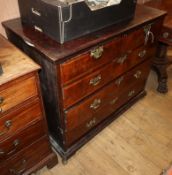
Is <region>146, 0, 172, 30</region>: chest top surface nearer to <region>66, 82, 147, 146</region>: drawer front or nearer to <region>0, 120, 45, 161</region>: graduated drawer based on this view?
<region>66, 82, 147, 146</region>: drawer front

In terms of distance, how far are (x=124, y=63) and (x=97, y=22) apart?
1.30ft

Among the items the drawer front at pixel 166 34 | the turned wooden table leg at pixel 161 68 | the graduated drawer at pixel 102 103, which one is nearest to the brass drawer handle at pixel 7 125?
the graduated drawer at pixel 102 103

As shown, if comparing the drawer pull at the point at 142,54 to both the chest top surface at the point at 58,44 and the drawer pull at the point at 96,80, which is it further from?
the drawer pull at the point at 96,80

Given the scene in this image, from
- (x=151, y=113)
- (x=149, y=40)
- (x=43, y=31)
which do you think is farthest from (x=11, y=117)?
(x=151, y=113)

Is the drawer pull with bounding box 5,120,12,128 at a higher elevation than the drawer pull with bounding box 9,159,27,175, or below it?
higher

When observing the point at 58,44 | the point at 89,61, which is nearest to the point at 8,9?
the point at 58,44

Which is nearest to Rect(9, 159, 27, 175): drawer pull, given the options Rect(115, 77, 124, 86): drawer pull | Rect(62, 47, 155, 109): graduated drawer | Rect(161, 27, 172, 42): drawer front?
Rect(62, 47, 155, 109): graduated drawer

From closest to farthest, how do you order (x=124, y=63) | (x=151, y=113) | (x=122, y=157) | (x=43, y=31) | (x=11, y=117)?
(x=11, y=117), (x=43, y=31), (x=124, y=63), (x=122, y=157), (x=151, y=113)

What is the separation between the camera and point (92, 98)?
1330 mm

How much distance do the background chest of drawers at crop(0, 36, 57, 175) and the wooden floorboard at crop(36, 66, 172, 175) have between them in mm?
299

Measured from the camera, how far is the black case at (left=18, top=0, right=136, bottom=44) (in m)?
0.95

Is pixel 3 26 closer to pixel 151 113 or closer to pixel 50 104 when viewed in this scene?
pixel 50 104

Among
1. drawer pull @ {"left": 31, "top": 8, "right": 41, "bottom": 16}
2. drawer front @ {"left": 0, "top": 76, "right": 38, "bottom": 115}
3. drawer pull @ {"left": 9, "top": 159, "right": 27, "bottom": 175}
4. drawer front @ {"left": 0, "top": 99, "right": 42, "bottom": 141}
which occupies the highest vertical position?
drawer pull @ {"left": 31, "top": 8, "right": 41, "bottom": 16}

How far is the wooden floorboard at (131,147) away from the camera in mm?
1460
